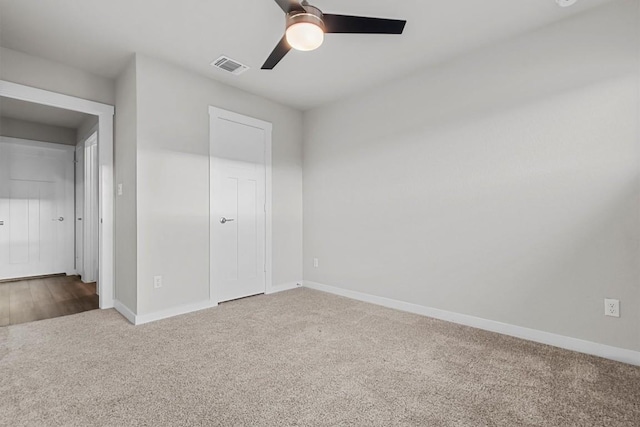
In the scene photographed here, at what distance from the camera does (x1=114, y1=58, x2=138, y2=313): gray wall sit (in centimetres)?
296

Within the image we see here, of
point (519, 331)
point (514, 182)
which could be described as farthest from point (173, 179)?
point (519, 331)

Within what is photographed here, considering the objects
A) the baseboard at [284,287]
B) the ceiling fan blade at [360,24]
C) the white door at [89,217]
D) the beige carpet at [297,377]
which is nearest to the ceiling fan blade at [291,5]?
the ceiling fan blade at [360,24]

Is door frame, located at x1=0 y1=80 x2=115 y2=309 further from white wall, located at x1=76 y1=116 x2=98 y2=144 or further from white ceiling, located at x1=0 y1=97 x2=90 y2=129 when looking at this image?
white ceiling, located at x1=0 y1=97 x2=90 y2=129

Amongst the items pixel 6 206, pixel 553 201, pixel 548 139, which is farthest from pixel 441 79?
pixel 6 206

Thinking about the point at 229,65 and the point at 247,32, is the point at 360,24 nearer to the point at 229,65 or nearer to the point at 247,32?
the point at 247,32

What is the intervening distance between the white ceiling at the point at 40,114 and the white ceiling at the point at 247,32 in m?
1.41

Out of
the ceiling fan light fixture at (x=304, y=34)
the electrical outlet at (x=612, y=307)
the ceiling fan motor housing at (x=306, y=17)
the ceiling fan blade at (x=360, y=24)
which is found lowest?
the electrical outlet at (x=612, y=307)

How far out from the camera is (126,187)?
3.11m

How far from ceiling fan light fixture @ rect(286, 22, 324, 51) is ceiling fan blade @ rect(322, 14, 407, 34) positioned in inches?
6.0

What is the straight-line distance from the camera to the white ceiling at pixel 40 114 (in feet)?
12.9

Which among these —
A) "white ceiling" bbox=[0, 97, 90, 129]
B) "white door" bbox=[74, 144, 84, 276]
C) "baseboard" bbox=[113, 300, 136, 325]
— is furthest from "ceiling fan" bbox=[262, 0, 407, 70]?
"white door" bbox=[74, 144, 84, 276]

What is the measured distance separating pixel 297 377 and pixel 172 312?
180 cm

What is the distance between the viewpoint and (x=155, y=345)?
2.39m

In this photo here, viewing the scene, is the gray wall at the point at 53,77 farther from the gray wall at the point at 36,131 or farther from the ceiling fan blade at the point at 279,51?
the gray wall at the point at 36,131
